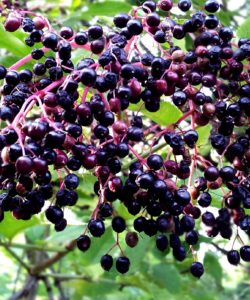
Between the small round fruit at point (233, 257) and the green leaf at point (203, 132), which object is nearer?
the small round fruit at point (233, 257)

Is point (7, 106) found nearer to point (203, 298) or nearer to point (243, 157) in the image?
point (243, 157)

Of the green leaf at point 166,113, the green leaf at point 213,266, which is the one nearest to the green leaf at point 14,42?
the green leaf at point 166,113

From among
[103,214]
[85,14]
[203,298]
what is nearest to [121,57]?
[103,214]

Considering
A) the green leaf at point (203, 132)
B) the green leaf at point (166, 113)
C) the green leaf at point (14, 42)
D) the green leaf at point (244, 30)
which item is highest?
the green leaf at point (244, 30)

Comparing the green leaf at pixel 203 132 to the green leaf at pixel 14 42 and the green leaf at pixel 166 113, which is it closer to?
the green leaf at pixel 166 113

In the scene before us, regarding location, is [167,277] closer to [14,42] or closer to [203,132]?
[203,132]

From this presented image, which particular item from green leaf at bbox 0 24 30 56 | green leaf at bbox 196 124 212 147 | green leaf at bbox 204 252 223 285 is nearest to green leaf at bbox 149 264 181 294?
green leaf at bbox 204 252 223 285
